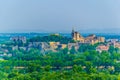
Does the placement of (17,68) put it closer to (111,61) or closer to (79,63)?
(79,63)

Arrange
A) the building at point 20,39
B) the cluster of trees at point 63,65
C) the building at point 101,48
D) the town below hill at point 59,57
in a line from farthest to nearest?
the building at point 101,48, the building at point 20,39, the town below hill at point 59,57, the cluster of trees at point 63,65

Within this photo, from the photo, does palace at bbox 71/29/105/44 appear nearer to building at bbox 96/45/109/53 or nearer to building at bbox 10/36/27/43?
building at bbox 96/45/109/53

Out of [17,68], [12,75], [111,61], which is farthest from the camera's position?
[111,61]

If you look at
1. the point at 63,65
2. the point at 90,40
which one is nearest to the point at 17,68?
the point at 63,65

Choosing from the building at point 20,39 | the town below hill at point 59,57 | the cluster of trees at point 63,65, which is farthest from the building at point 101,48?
the building at point 20,39

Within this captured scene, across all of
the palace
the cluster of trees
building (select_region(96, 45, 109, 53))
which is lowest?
the cluster of trees

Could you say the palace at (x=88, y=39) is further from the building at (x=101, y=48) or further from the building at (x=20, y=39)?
the building at (x=20, y=39)

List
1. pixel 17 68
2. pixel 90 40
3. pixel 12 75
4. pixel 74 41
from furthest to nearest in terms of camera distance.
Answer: pixel 90 40 < pixel 74 41 < pixel 17 68 < pixel 12 75

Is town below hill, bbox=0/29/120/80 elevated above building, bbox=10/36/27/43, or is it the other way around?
building, bbox=10/36/27/43

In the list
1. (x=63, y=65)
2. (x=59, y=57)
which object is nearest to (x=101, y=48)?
(x=59, y=57)

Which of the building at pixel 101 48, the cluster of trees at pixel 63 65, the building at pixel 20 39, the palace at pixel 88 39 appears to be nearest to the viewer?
the cluster of trees at pixel 63 65

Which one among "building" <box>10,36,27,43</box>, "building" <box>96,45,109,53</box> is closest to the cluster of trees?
"building" <box>96,45,109,53</box>
